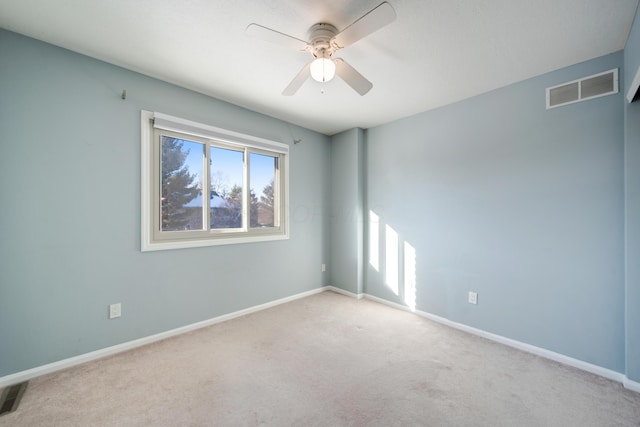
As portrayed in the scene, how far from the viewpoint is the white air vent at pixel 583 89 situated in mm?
2018

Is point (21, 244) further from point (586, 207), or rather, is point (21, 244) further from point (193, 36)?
point (586, 207)

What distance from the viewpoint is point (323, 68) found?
5.80 ft

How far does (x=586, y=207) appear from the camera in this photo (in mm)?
2119

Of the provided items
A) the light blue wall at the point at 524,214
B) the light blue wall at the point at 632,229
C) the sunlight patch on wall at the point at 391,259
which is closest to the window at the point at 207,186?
the sunlight patch on wall at the point at 391,259

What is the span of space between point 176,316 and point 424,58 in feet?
10.7

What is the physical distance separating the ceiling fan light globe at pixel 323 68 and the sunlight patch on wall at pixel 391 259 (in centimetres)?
229

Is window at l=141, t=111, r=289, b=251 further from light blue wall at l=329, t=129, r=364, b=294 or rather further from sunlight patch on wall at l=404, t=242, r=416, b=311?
sunlight patch on wall at l=404, t=242, r=416, b=311

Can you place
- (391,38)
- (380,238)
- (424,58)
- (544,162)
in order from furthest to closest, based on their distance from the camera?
(380,238), (544,162), (424,58), (391,38)

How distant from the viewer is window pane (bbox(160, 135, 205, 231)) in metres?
2.62

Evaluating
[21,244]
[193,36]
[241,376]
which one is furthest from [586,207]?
[21,244]

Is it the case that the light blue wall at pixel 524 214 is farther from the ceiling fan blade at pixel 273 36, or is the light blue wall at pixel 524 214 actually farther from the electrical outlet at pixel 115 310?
the electrical outlet at pixel 115 310

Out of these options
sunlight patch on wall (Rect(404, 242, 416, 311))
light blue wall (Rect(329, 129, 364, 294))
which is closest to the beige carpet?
sunlight patch on wall (Rect(404, 242, 416, 311))

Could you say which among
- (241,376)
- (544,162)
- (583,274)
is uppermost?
(544,162)

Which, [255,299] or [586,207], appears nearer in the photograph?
[586,207]
